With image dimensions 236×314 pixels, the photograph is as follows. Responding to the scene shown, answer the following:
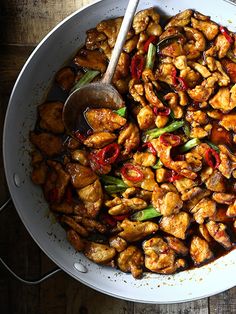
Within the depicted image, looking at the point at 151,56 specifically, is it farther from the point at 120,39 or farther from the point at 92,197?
the point at 92,197

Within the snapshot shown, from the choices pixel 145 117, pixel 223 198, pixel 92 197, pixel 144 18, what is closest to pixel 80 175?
pixel 92 197

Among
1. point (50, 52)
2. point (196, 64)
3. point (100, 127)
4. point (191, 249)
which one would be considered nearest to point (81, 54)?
point (50, 52)

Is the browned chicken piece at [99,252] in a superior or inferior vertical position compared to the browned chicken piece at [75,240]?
inferior

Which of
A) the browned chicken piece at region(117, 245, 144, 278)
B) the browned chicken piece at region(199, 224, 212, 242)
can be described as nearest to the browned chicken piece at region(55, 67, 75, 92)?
the browned chicken piece at region(117, 245, 144, 278)

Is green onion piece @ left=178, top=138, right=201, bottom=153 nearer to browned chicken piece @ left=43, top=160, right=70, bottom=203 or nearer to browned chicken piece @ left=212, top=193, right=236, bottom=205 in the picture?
browned chicken piece @ left=212, top=193, right=236, bottom=205

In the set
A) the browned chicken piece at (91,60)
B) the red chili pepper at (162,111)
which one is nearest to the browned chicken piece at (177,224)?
the red chili pepper at (162,111)

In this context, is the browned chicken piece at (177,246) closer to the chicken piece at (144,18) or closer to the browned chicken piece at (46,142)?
the browned chicken piece at (46,142)

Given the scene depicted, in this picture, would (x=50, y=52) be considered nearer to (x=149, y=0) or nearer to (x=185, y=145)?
(x=149, y=0)
